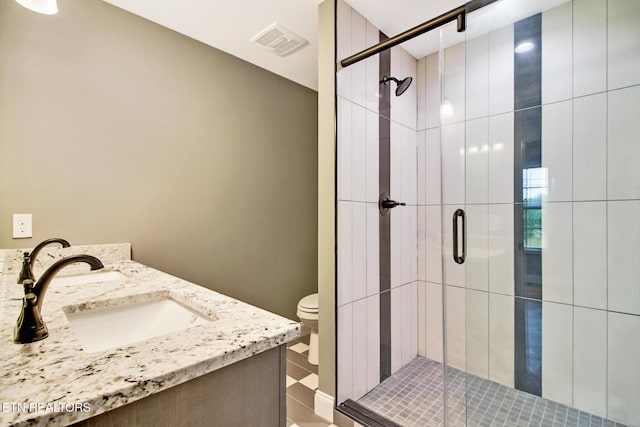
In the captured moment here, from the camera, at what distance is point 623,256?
145cm

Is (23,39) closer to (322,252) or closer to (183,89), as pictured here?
(183,89)

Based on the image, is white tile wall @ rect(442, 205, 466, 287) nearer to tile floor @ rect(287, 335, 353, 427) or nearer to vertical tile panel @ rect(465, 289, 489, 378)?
vertical tile panel @ rect(465, 289, 489, 378)

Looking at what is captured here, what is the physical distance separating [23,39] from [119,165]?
0.71 meters

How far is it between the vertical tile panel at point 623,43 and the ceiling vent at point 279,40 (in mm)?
1693

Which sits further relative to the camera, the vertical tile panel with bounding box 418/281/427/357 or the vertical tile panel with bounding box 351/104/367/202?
the vertical tile panel with bounding box 418/281/427/357

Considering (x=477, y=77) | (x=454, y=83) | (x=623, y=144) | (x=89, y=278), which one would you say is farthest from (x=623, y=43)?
(x=89, y=278)

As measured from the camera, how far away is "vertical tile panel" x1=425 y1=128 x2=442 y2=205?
231cm

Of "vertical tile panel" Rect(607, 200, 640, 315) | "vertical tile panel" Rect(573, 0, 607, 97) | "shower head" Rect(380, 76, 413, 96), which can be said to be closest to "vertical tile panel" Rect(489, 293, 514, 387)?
"vertical tile panel" Rect(607, 200, 640, 315)

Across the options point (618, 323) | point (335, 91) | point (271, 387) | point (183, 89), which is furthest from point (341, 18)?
point (618, 323)

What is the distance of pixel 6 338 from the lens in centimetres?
67

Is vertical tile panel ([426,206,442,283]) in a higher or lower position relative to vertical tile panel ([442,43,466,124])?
lower

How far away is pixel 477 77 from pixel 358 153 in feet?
2.88

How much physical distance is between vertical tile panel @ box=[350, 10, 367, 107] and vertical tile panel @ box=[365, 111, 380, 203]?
0.13m

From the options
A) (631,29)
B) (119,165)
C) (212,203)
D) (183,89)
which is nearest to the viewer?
(631,29)
